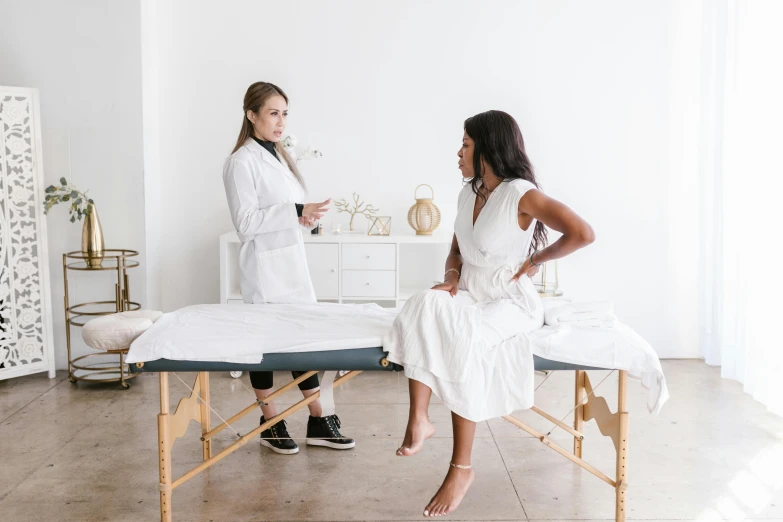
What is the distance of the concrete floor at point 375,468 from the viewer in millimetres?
2381

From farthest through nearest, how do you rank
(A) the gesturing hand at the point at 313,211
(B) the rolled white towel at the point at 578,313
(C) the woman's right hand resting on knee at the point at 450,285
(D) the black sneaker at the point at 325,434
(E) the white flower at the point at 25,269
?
(E) the white flower at the point at 25,269 < (D) the black sneaker at the point at 325,434 < (A) the gesturing hand at the point at 313,211 < (C) the woman's right hand resting on knee at the point at 450,285 < (B) the rolled white towel at the point at 578,313

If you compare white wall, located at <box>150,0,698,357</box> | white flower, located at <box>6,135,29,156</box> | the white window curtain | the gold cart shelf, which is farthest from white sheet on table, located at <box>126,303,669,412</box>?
white wall, located at <box>150,0,698,357</box>

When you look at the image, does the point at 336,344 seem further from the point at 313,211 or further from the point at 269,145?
the point at 269,145

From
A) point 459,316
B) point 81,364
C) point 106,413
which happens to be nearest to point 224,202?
point 81,364

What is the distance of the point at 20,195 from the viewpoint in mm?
3818

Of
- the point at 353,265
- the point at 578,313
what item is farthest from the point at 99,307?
the point at 578,313

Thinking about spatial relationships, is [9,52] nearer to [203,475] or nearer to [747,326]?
[203,475]

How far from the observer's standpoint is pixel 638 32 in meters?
4.35

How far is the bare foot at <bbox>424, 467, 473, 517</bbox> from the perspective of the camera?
7.24 feet

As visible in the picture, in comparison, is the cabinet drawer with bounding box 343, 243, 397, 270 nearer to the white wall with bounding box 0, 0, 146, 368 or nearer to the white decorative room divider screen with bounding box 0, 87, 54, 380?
the white wall with bounding box 0, 0, 146, 368

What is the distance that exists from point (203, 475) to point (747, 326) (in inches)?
107

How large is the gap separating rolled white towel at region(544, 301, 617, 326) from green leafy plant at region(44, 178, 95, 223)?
2.60 metres

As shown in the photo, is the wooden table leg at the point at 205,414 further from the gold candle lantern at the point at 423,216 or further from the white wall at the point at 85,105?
the gold candle lantern at the point at 423,216

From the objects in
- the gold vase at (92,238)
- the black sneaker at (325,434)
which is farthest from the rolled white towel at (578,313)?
the gold vase at (92,238)
